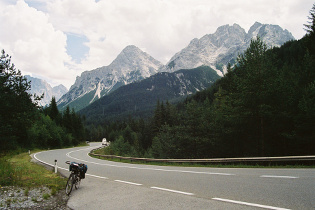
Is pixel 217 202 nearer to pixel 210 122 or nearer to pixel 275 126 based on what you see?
pixel 275 126

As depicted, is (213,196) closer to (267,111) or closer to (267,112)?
(267,112)

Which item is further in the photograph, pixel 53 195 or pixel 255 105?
pixel 255 105

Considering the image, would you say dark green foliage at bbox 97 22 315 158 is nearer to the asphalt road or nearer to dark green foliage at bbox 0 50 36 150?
the asphalt road

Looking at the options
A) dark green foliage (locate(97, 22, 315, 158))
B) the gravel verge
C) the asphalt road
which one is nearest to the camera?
the asphalt road

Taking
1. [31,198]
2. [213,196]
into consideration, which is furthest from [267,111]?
[31,198]

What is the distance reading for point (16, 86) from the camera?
19.5m

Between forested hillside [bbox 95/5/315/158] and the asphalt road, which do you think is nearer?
the asphalt road

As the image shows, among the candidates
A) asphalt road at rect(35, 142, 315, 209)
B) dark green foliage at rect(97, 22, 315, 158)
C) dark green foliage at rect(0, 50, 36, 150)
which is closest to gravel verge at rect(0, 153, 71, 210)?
asphalt road at rect(35, 142, 315, 209)

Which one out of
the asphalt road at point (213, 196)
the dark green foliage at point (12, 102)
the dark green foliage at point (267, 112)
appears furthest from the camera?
the dark green foliage at point (267, 112)

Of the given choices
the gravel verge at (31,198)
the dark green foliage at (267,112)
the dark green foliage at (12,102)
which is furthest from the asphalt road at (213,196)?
the dark green foliage at (12,102)

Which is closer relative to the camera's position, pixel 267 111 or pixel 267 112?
pixel 267 112

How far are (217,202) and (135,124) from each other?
94.3m

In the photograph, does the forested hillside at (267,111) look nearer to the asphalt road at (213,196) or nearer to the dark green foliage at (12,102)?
the asphalt road at (213,196)

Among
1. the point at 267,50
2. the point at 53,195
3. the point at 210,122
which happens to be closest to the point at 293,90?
the point at 267,50
